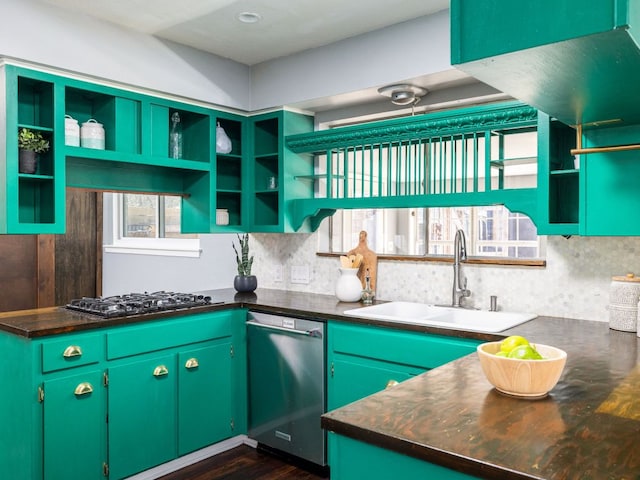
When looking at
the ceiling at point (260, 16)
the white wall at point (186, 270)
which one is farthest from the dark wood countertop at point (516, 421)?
the white wall at point (186, 270)

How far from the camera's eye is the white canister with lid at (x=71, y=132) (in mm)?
2998

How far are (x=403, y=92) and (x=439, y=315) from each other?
4.34 feet

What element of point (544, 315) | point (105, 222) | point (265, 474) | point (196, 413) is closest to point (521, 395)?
point (544, 315)

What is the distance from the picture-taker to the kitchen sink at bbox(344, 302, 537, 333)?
8.78 ft

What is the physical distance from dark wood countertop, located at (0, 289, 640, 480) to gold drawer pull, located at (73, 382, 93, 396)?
1.71 meters

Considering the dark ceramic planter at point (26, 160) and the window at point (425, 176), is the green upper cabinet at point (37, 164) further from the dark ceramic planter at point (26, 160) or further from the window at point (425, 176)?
the window at point (425, 176)

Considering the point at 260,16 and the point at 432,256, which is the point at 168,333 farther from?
the point at 260,16

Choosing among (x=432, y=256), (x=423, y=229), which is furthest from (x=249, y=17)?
(x=432, y=256)

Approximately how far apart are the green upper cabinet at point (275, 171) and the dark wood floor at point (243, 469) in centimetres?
147

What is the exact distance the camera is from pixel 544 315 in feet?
9.41

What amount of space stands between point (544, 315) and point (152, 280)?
339 cm

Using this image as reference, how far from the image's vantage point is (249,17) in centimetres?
303

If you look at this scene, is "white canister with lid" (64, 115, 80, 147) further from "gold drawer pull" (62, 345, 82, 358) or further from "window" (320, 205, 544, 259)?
"window" (320, 205, 544, 259)

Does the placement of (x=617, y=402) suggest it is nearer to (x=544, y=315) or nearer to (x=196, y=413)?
(x=544, y=315)
